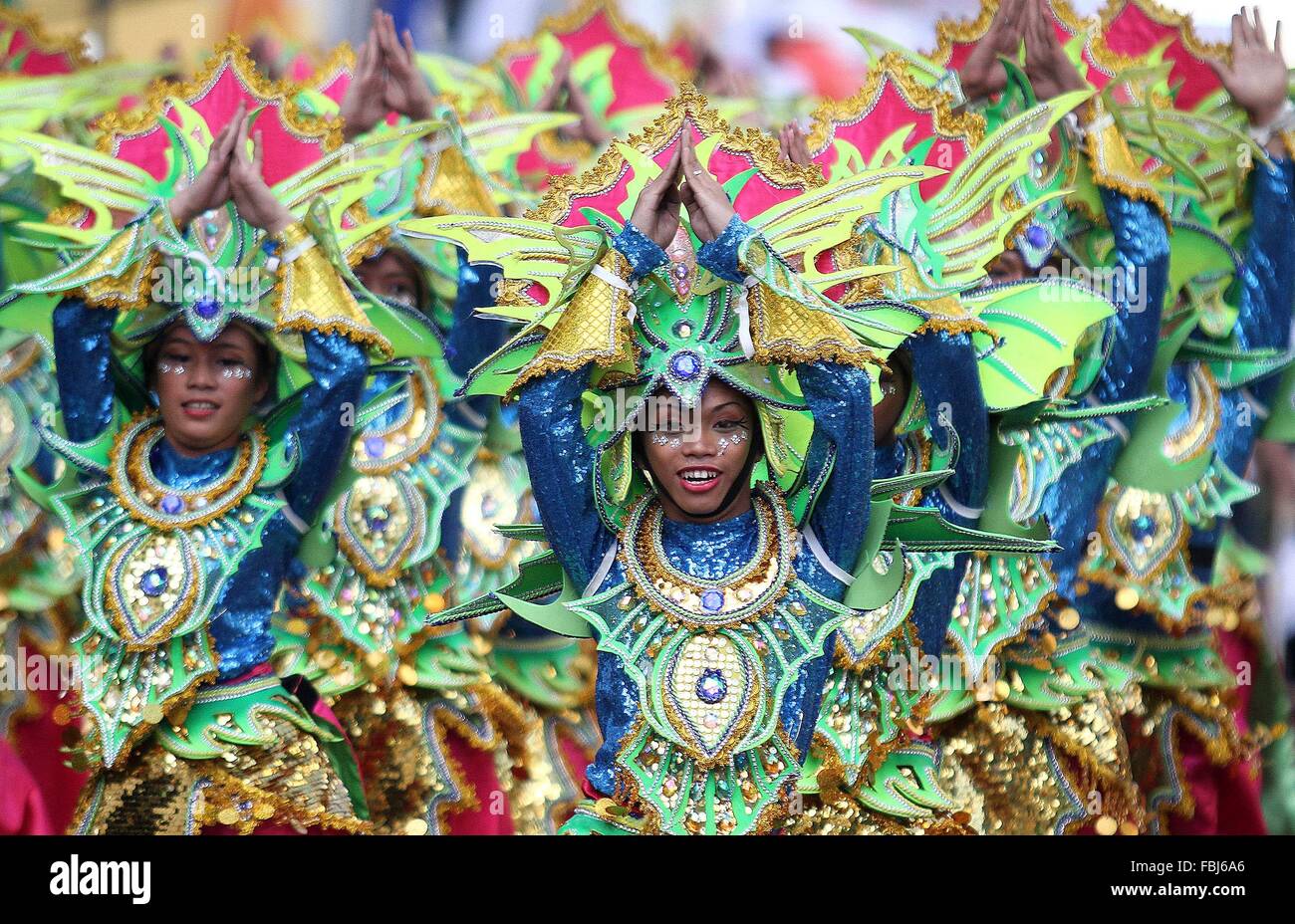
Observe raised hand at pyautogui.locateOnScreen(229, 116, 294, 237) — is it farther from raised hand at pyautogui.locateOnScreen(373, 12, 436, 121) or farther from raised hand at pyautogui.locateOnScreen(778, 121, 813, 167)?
raised hand at pyautogui.locateOnScreen(373, 12, 436, 121)

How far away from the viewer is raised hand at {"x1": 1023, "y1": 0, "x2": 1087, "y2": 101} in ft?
22.1

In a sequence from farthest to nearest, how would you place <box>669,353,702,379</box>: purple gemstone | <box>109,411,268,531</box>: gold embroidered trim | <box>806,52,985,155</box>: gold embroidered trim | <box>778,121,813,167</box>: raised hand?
<box>806,52,985,155</box>: gold embroidered trim, <box>778,121,813,167</box>: raised hand, <box>109,411,268,531</box>: gold embroidered trim, <box>669,353,702,379</box>: purple gemstone

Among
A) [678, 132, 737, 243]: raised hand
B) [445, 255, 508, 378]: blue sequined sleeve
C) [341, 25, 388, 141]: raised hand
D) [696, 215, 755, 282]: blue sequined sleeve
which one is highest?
[341, 25, 388, 141]: raised hand

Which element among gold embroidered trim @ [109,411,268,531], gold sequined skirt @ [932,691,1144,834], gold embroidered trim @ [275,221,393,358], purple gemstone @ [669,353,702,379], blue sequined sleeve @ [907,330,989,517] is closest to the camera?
purple gemstone @ [669,353,702,379]

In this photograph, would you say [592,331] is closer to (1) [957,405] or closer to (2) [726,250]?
(2) [726,250]

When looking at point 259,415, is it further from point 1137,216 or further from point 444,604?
point 1137,216

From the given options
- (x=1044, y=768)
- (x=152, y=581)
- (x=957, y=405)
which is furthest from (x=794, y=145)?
(x=152, y=581)

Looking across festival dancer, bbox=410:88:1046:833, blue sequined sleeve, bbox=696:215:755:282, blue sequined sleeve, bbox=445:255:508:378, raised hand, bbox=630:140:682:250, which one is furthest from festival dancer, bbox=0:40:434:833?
blue sequined sleeve, bbox=696:215:755:282

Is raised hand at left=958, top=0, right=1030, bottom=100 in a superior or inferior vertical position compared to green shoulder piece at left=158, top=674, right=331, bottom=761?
superior

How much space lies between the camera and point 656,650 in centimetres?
507

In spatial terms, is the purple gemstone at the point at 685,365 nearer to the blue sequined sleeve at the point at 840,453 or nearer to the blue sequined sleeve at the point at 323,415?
the blue sequined sleeve at the point at 840,453

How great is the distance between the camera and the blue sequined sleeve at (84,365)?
19.4ft

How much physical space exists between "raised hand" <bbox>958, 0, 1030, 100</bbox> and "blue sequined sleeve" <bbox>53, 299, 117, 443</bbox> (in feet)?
8.63
